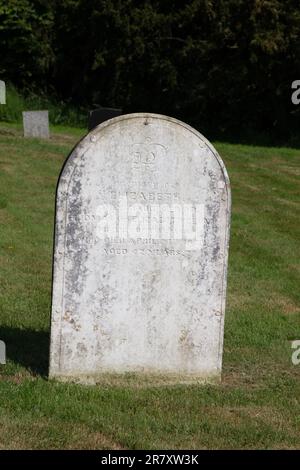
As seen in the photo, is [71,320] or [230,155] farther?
[230,155]

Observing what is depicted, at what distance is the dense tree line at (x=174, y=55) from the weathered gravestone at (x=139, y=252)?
2289cm

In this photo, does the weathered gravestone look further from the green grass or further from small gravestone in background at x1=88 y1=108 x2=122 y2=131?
small gravestone in background at x1=88 y1=108 x2=122 y2=131

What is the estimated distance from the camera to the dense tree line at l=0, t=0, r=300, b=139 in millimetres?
29422

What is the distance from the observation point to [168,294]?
6.39 meters

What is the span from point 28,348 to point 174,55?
2555 centimetres

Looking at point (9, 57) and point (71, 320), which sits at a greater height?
Answer: point (9, 57)

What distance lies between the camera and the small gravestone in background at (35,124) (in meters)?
23.0

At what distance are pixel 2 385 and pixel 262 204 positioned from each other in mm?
10306

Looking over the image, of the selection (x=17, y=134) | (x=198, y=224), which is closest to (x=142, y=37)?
(x=17, y=134)

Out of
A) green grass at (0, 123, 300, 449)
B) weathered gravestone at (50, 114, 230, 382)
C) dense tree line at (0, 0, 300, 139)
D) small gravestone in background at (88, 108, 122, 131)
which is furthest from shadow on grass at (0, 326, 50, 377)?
dense tree line at (0, 0, 300, 139)

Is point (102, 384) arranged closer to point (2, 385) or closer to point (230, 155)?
point (2, 385)

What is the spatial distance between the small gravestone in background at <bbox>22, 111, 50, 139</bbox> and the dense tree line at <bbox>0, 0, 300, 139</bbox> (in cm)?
868

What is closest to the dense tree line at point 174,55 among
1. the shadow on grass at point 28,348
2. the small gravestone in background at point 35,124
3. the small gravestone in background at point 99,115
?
the small gravestone in background at point 99,115

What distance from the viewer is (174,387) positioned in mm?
6449
